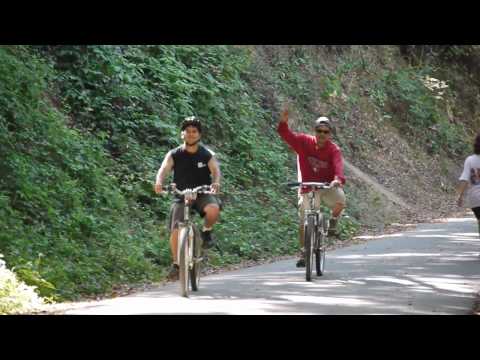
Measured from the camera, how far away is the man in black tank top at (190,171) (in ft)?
41.4

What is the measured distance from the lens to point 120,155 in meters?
19.8

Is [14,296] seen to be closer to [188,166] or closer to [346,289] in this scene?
[188,166]

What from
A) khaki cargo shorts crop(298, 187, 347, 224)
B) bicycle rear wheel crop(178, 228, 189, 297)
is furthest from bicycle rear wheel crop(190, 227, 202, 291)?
khaki cargo shorts crop(298, 187, 347, 224)

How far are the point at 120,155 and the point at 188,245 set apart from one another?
7.75 metres

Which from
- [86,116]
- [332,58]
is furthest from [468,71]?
[86,116]

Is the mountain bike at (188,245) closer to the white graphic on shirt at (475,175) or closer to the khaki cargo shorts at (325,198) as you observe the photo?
the khaki cargo shorts at (325,198)

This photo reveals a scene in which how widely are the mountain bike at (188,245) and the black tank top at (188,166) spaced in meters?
0.22

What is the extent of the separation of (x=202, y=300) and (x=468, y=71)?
126ft

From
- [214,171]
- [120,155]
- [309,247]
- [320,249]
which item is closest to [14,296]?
[214,171]

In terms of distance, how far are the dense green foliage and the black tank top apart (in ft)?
6.68

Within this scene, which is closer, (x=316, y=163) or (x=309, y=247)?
(x=309, y=247)

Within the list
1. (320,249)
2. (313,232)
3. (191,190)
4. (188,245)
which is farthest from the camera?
(320,249)
